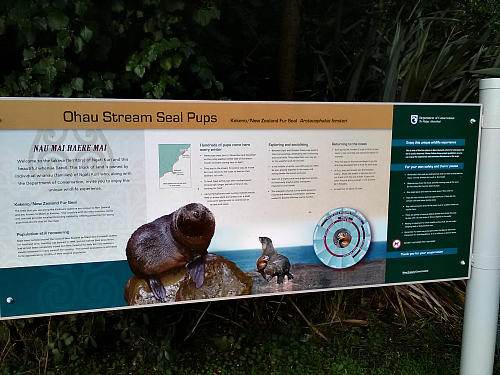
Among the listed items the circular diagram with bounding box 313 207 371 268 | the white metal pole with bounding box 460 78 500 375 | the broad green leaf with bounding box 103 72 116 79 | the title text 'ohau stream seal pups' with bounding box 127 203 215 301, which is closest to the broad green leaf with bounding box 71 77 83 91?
the broad green leaf with bounding box 103 72 116 79

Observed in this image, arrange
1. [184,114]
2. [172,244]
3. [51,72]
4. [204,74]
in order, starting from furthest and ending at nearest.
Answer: [204,74], [51,72], [172,244], [184,114]

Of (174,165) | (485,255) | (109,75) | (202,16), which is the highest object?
(202,16)

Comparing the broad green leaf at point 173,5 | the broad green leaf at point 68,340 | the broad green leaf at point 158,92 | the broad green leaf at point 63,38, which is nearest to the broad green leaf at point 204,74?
the broad green leaf at point 158,92

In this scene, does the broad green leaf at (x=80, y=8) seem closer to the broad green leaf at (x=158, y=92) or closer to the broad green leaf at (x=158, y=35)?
the broad green leaf at (x=158, y=35)

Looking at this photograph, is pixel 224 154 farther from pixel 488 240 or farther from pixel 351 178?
pixel 488 240

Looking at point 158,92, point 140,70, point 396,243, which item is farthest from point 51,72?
Result: point 396,243

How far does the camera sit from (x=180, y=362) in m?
3.08

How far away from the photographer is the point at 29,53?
8.34 ft

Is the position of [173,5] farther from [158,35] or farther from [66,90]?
[66,90]

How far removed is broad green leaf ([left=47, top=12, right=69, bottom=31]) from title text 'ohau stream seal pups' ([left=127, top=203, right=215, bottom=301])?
1.25 metres

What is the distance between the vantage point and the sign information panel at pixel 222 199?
1987 mm

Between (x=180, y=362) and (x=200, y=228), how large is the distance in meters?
1.40

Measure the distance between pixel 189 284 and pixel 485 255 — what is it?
5.19 feet

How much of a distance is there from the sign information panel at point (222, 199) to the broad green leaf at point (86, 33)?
0.75 meters
